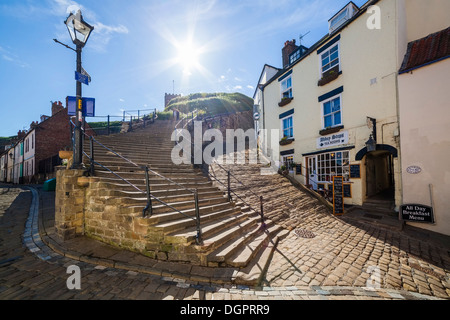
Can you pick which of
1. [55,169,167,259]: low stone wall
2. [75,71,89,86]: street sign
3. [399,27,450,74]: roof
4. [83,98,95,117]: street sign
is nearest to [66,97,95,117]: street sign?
[83,98,95,117]: street sign

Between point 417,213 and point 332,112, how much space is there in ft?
19.7

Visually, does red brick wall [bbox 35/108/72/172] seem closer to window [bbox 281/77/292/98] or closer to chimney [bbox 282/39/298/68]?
window [bbox 281/77/292/98]

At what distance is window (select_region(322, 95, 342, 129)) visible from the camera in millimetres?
9823

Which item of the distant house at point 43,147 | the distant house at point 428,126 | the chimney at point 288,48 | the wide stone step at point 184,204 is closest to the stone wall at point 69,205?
the wide stone step at point 184,204

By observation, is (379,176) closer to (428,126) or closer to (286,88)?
(428,126)

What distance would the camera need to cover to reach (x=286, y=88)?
43.8ft

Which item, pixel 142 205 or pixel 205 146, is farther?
pixel 205 146

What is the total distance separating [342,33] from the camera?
9.70 metres

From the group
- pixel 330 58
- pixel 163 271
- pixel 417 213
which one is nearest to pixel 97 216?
pixel 163 271

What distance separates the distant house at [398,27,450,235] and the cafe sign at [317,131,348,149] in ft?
7.85
